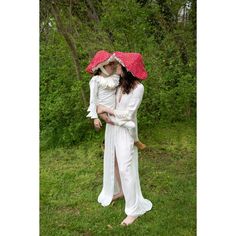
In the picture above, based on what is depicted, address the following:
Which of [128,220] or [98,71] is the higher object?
[98,71]

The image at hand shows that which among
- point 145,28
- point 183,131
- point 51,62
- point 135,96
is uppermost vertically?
point 145,28

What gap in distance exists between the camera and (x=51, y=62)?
4.72m

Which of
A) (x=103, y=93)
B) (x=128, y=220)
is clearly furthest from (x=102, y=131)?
(x=128, y=220)

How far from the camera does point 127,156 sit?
3.66 meters

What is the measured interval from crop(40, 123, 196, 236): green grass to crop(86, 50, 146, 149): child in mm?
606

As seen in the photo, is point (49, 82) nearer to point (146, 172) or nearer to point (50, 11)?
point (50, 11)

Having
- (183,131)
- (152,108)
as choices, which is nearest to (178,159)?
(183,131)

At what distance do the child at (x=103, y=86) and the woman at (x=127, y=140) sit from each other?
5cm

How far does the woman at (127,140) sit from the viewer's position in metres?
3.62

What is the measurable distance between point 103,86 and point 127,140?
46 cm

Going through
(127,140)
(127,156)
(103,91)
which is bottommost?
(127,156)

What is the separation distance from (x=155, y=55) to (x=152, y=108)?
493mm

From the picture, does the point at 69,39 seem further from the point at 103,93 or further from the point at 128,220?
the point at 128,220

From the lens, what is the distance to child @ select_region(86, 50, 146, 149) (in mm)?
3697
